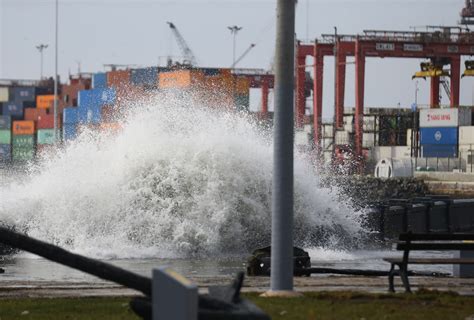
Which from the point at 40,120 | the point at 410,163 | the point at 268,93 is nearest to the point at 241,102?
the point at 268,93

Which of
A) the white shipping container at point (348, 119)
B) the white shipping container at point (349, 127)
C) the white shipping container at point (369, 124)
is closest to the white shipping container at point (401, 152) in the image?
the white shipping container at point (349, 127)

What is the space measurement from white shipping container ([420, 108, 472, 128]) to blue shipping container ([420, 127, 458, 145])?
37 centimetres

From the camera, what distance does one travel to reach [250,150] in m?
31.1

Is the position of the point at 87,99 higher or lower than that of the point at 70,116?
higher

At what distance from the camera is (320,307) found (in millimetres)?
11961

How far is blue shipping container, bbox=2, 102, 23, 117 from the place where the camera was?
16425 centimetres

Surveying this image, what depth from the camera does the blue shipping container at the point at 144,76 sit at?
108625 mm

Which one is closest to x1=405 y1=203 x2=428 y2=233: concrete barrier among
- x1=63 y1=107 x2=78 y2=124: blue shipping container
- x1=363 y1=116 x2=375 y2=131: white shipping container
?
x1=363 y1=116 x2=375 y2=131: white shipping container

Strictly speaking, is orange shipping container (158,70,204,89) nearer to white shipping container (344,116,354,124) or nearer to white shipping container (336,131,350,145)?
white shipping container (336,131,350,145)

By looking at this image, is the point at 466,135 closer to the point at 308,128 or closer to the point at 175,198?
the point at 308,128

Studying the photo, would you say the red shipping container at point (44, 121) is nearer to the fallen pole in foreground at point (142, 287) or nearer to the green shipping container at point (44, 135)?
the green shipping container at point (44, 135)

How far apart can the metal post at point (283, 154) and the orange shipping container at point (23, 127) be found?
134 metres

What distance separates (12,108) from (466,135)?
303ft

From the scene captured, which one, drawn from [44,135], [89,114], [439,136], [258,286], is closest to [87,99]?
[89,114]
